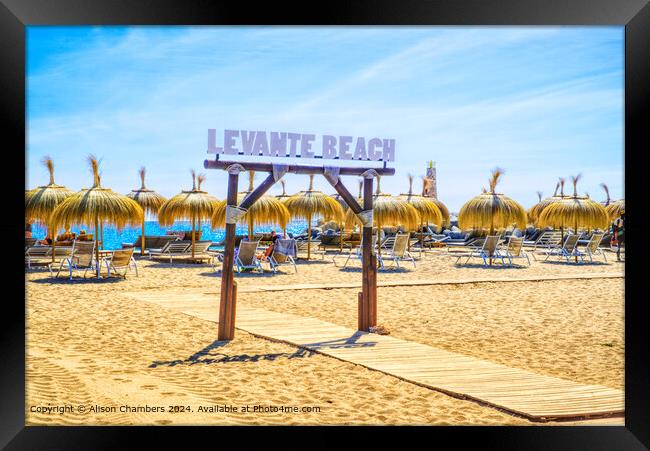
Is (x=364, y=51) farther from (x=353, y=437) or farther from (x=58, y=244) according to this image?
(x=58, y=244)

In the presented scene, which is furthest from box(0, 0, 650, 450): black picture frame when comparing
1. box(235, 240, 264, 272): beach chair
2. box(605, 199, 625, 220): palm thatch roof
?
box(605, 199, 625, 220): palm thatch roof

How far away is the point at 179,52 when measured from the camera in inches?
277

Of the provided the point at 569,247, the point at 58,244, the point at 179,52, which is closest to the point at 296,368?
the point at 179,52

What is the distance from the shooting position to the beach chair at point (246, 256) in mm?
→ 12617

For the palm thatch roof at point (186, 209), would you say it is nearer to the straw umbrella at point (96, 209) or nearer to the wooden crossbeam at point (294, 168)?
the straw umbrella at point (96, 209)

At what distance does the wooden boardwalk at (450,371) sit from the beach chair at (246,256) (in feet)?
17.2

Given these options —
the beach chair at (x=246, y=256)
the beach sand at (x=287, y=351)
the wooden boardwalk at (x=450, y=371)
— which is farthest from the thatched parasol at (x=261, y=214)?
the wooden boardwalk at (x=450, y=371)

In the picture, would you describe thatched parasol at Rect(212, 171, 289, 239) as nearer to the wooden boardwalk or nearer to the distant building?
the wooden boardwalk

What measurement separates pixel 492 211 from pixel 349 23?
14.3 metres

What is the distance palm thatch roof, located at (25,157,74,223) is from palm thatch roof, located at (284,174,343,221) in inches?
238

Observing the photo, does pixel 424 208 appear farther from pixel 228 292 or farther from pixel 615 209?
pixel 228 292

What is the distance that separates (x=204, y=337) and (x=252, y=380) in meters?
1.66

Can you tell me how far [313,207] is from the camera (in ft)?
60.7

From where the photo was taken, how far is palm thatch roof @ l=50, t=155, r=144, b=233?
12203mm
